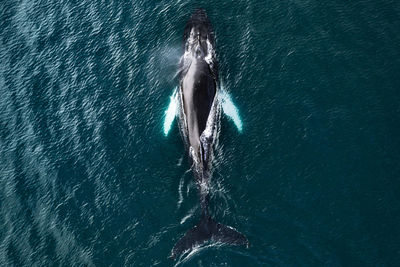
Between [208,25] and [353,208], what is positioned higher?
[208,25]

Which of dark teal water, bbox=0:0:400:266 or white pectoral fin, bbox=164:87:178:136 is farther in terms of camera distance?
white pectoral fin, bbox=164:87:178:136

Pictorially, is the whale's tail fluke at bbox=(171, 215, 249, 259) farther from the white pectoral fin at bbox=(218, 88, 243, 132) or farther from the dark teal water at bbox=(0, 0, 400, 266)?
the white pectoral fin at bbox=(218, 88, 243, 132)

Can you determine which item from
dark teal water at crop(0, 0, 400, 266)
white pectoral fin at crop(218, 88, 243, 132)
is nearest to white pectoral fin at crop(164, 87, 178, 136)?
dark teal water at crop(0, 0, 400, 266)

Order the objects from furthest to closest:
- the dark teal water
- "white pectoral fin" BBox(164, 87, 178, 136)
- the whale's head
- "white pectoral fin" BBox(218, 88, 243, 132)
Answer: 1. the whale's head
2. "white pectoral fin" BBox(164, 87, 178, 136)
3. "white pectoral fin" BBox(218, 88, 243, 132)
4. the dark teal water

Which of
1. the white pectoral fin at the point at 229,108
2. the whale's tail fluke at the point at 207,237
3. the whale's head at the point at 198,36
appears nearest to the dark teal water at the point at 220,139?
the white pectoral fin at the point at 229,108

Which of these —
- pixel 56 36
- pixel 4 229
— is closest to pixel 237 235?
pixel 4 229

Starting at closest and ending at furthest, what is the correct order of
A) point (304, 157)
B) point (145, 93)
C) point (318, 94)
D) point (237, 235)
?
point (237, 235) < point (304, 157) < point (318, 94) < point (145, 93)

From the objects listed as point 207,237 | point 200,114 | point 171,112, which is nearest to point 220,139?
point 200,114

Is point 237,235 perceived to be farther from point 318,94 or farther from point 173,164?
point 318,94
